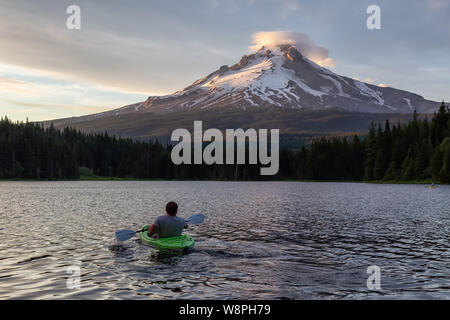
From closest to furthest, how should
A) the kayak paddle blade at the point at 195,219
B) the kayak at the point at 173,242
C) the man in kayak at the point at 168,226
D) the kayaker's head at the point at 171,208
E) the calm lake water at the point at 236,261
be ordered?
the calm lake water at the point at 236,261
the kayak at the point at 173,242
the kayaker's head at the point at 171,208
the man in kayak at the point at 168,226
the kayak paddle blade at the point at 195,219

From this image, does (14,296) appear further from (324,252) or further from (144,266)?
(324,252)

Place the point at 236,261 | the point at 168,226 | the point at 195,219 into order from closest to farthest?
the point at 236,261 < the point at 168,226 < the point at 195,219

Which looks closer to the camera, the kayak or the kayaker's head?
the kayak

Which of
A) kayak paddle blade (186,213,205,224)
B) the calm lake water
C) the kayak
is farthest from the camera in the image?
kayak paddle blade (186,213,205,224)

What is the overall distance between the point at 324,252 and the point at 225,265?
6620 millimetres

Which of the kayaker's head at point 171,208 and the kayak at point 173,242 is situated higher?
the kayaker's head at point 171,208

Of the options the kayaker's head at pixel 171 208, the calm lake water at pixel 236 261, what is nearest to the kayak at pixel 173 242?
the calm lake water at pixel 236 261

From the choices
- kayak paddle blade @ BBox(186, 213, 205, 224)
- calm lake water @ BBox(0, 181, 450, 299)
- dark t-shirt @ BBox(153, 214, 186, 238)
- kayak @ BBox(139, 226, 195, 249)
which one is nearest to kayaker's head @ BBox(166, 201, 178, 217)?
dark t-shirt @ BBox(153, 214, 186, 238)

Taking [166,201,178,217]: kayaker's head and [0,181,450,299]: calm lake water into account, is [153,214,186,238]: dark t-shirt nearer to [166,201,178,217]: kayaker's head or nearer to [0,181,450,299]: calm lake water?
[166,201,178,217]: kayaker's head

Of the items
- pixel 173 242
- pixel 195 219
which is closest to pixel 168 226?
pixel 173 242

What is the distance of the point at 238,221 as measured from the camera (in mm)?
40781

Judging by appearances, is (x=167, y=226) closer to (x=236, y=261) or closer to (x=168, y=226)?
(x=168, y=226)

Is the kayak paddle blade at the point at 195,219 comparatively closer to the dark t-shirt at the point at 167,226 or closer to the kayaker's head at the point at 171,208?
the dark t-shirt at the point at 167,226

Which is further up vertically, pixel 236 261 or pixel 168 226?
pixel 168 226
